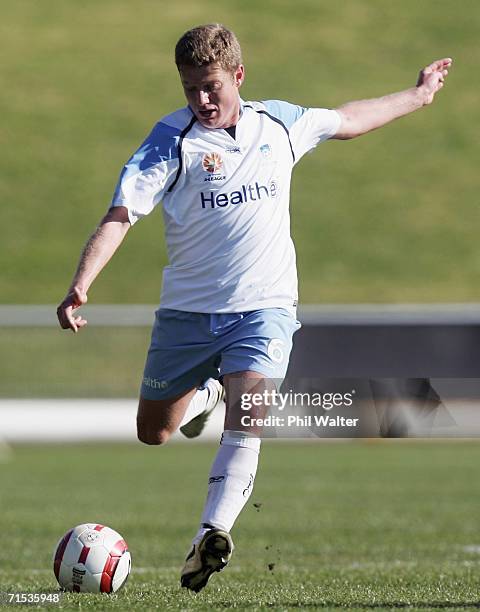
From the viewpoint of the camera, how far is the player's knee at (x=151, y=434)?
6641 mm

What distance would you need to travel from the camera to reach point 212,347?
615 cm

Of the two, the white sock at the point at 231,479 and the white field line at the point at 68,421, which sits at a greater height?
the white field line at the point at 68,421

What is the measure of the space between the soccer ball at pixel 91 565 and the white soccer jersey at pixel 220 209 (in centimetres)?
120

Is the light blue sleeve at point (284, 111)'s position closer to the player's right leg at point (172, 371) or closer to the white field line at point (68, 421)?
the player's right leg at point (172, 371)

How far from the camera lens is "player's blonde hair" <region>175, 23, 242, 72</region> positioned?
578 centimetres

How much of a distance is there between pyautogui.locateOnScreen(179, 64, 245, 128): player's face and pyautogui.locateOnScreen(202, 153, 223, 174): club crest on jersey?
162 millimetres

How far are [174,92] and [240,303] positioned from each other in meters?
34.3

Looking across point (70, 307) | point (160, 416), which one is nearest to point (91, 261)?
point (70, 307)

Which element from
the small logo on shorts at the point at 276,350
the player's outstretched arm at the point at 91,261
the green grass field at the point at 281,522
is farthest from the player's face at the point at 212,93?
the green grass field at the point at 281,522

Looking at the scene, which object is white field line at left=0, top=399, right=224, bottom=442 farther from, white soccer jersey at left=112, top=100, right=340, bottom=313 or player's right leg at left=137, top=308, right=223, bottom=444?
white soccer jersey at left=112, top=100, right=340, bottom=313

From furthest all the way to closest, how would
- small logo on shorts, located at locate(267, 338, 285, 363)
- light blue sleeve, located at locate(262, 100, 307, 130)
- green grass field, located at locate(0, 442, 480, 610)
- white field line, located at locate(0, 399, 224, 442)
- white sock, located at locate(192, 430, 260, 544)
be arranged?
white field line, located at locate(0, 399, 224, 442) → light blue sleeve, located at locate(262, 100, 307, 130) → green grass field, located at locate(0, 442, 480, 610) → small logo on shorts, located at locate(267, 338, 285, 363) → white sock, located at locate(192, 430, 260, 544)

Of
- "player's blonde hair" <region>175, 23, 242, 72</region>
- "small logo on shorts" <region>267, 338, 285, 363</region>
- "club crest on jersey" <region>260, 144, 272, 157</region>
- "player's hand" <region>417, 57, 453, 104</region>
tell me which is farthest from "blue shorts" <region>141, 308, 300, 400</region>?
"player's hand" <region>417, 57, 453, 104</region>

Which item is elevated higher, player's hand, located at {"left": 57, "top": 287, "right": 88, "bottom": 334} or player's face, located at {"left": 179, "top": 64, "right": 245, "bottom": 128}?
player's face, located at {"left": 179, "top": 64, "right": 245, "bottom": 128}

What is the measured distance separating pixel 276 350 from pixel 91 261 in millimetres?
959
